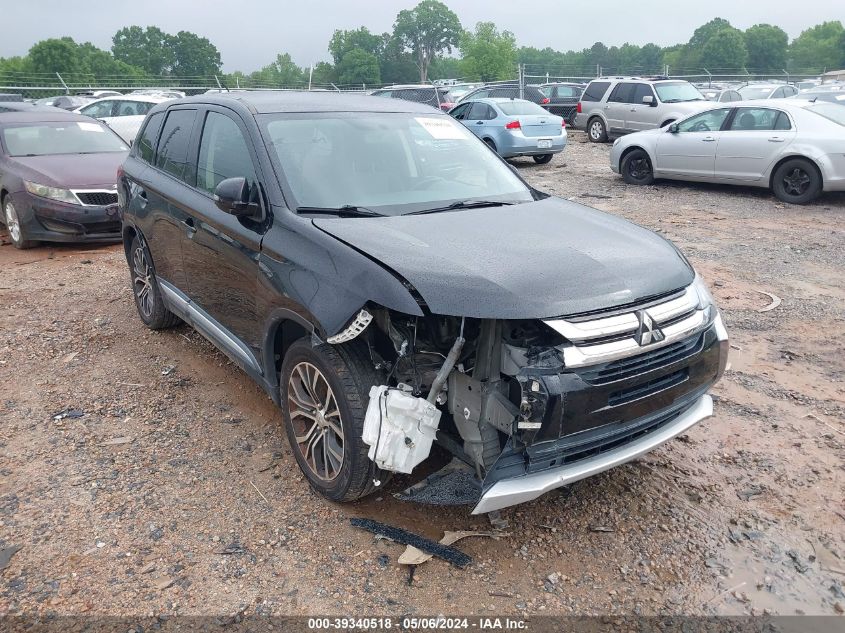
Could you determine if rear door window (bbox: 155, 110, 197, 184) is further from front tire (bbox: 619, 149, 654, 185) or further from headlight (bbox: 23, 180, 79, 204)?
front tire (bbox: 619, 149, 654, 185)

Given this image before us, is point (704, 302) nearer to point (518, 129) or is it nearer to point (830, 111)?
point (830, 111)

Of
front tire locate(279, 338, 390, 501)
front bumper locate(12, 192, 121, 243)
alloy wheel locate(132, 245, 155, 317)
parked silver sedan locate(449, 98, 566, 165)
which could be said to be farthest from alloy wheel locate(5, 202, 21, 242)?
parked silver sedan locate(449, 98, 566, 165)

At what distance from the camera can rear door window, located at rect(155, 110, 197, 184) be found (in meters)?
4.43

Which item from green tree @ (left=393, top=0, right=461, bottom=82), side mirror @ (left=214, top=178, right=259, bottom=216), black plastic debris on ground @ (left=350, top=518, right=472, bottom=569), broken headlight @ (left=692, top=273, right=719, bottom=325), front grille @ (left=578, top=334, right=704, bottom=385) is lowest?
black plastic debris on ground @ (left=350, top=518, right=472, bottom=569)

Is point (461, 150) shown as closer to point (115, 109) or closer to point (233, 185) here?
point (233, 185)

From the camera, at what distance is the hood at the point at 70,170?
26.0 ft

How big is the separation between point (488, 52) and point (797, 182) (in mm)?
88258

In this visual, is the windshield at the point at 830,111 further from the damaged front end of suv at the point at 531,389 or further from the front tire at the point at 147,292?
the front tire at the point at 147,292

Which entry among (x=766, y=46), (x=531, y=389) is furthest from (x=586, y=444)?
(x=766, y=46)

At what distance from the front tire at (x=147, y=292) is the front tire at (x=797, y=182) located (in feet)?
30.4

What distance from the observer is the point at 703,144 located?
11.1 m

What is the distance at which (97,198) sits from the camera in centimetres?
799

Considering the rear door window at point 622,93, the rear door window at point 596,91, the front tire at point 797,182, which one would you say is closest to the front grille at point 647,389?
the front tire at point 797,182

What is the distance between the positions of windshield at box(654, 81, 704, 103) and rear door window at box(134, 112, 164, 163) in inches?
546
